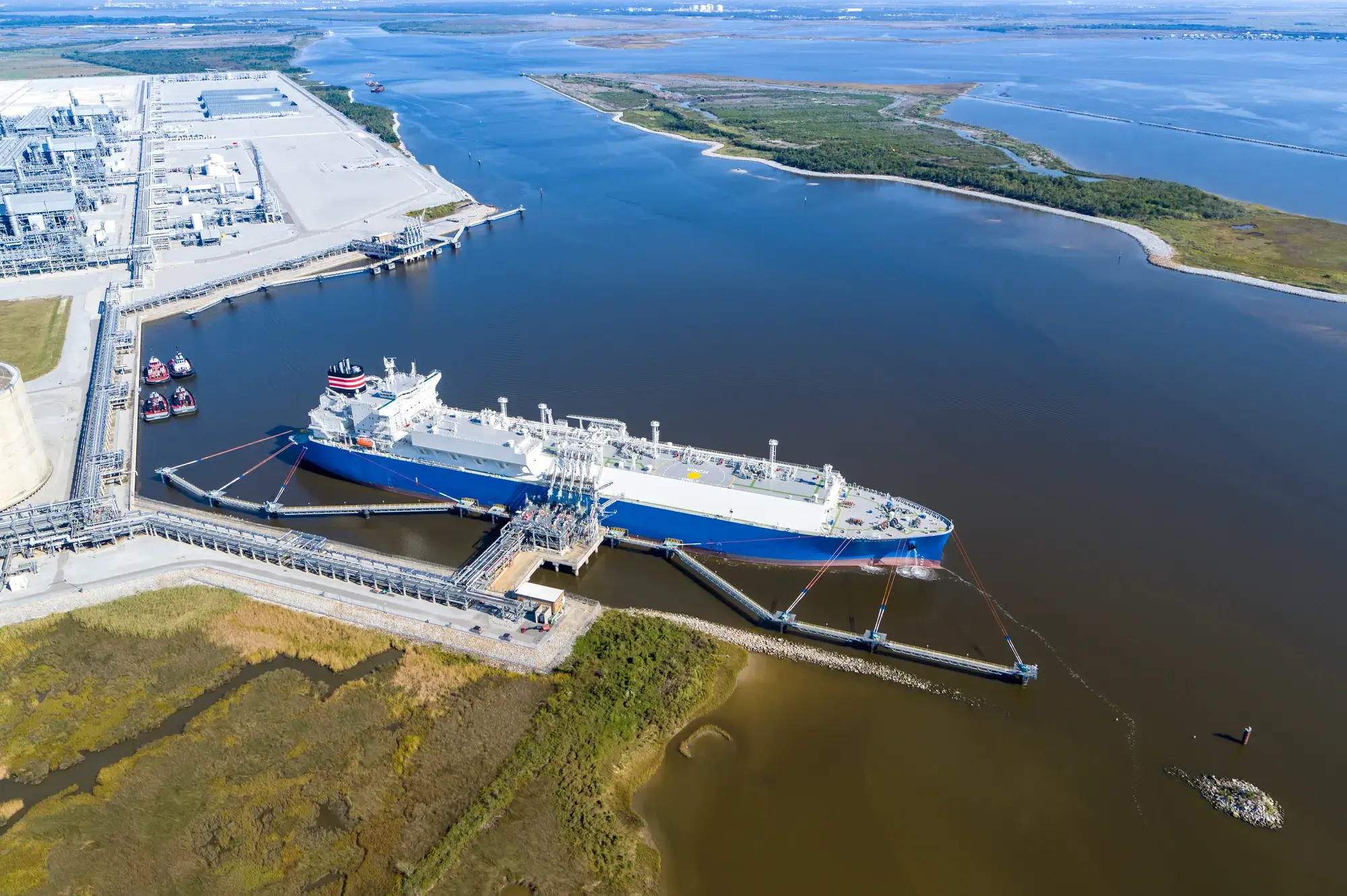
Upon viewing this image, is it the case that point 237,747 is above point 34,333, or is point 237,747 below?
above

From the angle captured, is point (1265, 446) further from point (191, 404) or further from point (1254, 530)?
point (191, 404)

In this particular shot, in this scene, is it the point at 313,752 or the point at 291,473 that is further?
the point at 291,473

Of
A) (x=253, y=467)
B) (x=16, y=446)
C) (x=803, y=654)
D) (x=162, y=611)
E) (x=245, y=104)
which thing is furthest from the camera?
(x=245, y=104)

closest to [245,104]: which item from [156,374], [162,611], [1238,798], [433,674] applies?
[156,374]

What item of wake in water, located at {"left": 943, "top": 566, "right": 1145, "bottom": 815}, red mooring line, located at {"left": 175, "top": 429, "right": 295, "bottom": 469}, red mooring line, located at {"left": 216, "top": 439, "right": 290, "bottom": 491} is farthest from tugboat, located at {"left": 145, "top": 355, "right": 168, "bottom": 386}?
wake in water, located at {"left": 943, "top": 566, "right": 1145, "bottom": 815}

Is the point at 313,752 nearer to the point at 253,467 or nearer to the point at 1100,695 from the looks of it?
the point at 253,467

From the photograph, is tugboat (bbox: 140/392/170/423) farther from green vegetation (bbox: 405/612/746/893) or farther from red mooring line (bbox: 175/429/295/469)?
green vegetation (bbox: 405/612/746/893)
